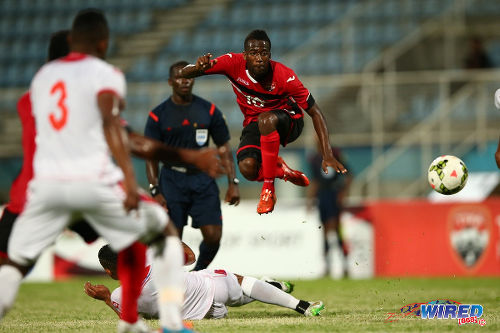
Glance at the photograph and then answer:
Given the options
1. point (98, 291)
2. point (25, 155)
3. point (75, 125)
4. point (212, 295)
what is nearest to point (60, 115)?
point (75, 125)

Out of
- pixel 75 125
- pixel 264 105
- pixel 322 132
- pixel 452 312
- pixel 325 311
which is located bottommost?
pixel 325 311

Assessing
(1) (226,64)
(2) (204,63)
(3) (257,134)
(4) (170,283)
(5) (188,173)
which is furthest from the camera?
(5) (188,173)

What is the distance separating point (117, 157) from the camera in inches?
177

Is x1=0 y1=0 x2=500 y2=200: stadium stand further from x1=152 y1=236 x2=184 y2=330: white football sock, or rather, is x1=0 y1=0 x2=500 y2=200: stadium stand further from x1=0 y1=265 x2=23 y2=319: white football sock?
x1=0 y1=265 x2=23 y2=319: white football sock

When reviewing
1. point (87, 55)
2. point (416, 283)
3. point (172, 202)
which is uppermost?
point (87, 55)

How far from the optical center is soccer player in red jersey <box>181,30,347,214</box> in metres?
7.42

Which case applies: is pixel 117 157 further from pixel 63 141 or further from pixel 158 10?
pixel 158 10

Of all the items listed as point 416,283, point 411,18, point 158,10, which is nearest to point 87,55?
point 416,283

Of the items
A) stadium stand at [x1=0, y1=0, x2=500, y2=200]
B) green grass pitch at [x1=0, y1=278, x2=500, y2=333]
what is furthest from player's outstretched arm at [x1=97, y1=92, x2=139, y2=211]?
stadium stand at [x1=0, y1=0, x2=500, y2=200]

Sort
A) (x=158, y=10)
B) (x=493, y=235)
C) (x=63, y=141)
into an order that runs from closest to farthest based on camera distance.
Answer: (x=63, y=141), (x=493, y=235), (x=158, y=10)

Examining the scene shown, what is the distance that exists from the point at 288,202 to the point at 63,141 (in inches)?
380

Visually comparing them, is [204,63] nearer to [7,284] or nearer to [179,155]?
[179,155]

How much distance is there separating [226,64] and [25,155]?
9.45 ft

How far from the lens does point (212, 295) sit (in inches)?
271
